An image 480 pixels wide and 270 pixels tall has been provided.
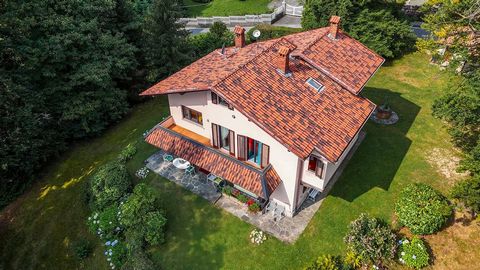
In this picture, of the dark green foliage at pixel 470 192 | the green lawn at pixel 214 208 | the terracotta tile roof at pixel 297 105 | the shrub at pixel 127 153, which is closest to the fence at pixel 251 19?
the green lawn at pixel 214 208

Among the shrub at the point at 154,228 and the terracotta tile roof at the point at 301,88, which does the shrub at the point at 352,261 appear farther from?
the shrub at the point at 154,228

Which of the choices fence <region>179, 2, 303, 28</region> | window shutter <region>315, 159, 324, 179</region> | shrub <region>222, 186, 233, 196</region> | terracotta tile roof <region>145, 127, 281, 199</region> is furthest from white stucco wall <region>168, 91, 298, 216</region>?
fence <region>179, 2, 303, 28</region>

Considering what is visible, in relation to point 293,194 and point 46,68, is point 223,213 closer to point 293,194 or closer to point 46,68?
point 293,194

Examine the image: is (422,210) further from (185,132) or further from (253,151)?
(185,132)

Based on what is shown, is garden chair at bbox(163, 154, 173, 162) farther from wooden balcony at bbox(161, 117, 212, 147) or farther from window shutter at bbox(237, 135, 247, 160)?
window shutter at bbox(237, 135, 247, 160)

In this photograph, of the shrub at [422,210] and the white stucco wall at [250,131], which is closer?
the white stucco wall at [250,131]

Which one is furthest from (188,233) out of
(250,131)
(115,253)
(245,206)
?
(250,131)
